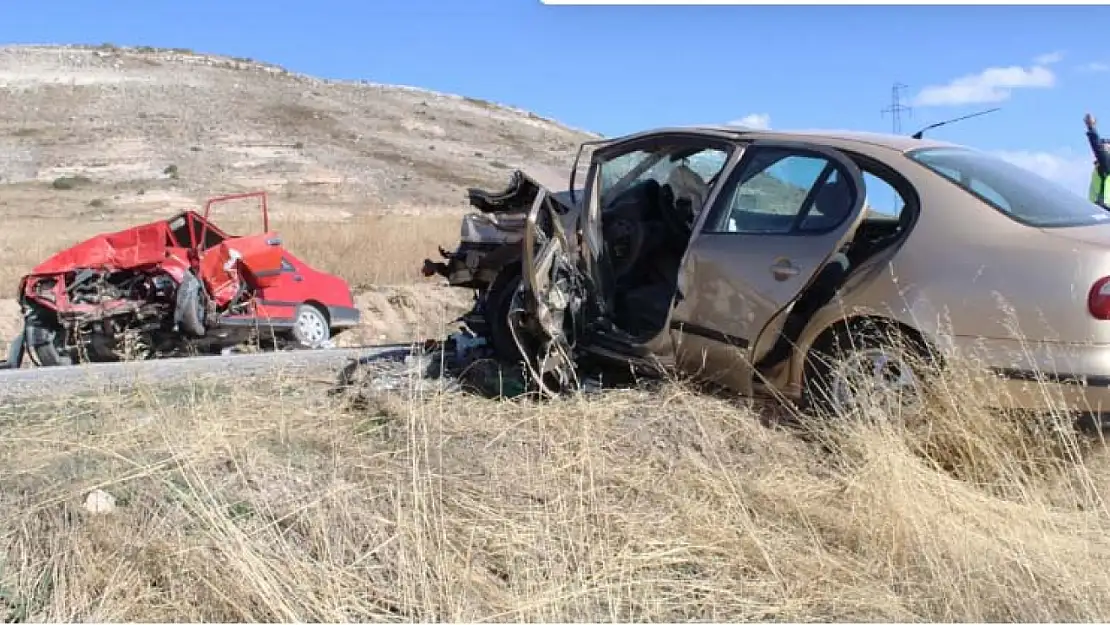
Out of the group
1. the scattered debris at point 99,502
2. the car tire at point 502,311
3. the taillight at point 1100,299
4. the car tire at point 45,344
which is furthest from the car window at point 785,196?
the car tire at point 45,344

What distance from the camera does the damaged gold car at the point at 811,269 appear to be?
423 cm

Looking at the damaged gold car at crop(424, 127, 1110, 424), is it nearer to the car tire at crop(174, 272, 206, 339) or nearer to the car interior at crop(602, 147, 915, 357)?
the car interior at crop(602, 147, 915, 357)

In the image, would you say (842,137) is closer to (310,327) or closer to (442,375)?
(442,375)

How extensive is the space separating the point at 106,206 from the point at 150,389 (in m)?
31.0

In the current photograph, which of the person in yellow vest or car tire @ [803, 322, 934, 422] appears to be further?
the person in yellow vest

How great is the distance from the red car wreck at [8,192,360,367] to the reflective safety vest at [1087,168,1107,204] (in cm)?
950

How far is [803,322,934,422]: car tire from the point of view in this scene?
14.5 feet

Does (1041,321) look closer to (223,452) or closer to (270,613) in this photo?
(270,613)

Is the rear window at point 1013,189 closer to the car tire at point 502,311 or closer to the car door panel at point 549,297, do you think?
the car door panel at point 549,297

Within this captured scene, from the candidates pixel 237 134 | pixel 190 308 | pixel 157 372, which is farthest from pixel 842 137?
pixel 237 134

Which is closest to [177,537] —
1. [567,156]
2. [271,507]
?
[271,507]

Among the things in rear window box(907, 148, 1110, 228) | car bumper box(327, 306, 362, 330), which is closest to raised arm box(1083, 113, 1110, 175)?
rear window box(907, 148, 1110, 228)

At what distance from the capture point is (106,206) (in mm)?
33625

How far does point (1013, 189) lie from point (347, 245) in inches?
653
